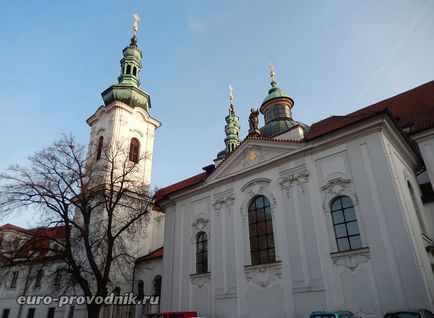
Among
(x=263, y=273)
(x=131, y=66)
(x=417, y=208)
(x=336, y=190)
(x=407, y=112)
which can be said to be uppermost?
(x=131, y=66)

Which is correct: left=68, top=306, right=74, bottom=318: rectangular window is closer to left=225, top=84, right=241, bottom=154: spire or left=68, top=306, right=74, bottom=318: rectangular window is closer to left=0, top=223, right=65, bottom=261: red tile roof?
left=0, top=223, right=65, bottom=261: red tile roof

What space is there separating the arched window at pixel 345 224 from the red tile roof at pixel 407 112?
2898 millimetres

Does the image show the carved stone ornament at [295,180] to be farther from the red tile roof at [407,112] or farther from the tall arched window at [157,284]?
the tall arched window at [157,284]

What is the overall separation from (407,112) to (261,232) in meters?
11.2

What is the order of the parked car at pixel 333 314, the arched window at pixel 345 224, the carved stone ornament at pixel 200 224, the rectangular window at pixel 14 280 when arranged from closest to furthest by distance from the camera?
the parked car at pixel 333 314, the arched window at pixel 345 224, the carved stone ornament at pixel 200 224, the rectangular window at pixel 14 280

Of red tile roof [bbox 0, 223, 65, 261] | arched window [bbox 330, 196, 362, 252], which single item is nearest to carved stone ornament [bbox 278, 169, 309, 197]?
arched window [bbox 330, 196, 362, 252]

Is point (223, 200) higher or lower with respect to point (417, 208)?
higher

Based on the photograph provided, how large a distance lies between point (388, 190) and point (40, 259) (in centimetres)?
1655

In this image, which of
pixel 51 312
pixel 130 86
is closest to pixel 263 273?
pixel 51 312

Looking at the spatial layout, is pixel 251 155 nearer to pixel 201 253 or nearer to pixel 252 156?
pixel 252 156

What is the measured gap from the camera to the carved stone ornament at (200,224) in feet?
58.4

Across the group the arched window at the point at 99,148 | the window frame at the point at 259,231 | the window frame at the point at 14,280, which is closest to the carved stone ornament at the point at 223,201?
the window frame at the point at 259,231

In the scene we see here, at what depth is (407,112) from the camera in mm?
19484

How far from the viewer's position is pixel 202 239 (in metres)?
17.8
